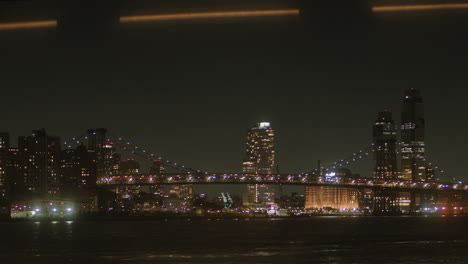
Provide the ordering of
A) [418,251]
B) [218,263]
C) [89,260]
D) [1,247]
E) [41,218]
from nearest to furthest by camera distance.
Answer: [218,263] < [89,260] < [418,251] < [1,247] < [41,218]

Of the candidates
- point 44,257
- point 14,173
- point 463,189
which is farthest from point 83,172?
point 44,257

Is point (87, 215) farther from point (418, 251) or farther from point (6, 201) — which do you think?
point (418, 251)

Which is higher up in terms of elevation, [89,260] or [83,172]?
[83,172]

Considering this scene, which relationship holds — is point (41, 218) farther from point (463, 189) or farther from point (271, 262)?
point (271, 262)

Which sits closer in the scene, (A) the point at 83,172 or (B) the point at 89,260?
(B) the point at 89,260

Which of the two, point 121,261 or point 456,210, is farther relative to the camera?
point 456,210

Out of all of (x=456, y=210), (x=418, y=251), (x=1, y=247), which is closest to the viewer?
(x=418, y=251)

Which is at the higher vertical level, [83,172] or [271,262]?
[83,172]

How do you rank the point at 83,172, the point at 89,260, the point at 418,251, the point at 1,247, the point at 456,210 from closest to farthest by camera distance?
the point at 89,260 → the point at 418,251 → the point at 1,247 → the point at 83,172 → the point at 456,210

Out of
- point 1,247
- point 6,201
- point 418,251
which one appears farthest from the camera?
point 6,201

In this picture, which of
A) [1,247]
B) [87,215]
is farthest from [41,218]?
[1,247]
